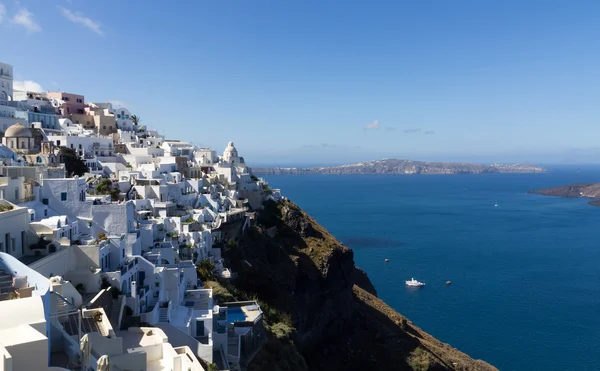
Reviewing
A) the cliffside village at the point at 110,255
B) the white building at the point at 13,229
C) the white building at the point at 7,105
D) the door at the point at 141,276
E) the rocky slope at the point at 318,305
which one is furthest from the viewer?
the white building at the point at 7,105

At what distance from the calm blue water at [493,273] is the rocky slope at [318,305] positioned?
25.5 feet

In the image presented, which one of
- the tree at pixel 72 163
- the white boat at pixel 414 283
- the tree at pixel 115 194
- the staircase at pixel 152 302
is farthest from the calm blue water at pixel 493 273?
the tree at pixel 72 163

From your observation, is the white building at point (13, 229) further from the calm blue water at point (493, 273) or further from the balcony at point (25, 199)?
the calm blue water at point (493, 273)

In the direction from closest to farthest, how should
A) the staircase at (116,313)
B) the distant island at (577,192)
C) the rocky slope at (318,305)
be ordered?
the staircase at (116,313), the rocky slope at (318,305), the distant island at (577,192)

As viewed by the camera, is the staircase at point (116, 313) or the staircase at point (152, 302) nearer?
the staircase at point (116, 313)

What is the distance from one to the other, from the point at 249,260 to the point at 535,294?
36.2 m

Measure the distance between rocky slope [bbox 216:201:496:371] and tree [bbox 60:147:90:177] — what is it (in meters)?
10.4

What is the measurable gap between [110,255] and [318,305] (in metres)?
20.7

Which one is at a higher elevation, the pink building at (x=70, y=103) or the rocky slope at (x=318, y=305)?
the pink building at (x=70, y=103)

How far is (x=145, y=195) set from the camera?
96.0 ft

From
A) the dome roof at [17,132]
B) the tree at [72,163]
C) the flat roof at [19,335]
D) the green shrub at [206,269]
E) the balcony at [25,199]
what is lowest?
the green shrub at [206,269]

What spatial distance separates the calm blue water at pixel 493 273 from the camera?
136 ft

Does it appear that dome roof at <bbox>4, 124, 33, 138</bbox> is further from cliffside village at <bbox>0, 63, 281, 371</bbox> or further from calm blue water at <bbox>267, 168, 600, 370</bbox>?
calm blue water at <bbox>267, 168, 600, 370</bbox>

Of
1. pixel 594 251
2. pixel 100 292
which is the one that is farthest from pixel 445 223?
pixel 100 292
